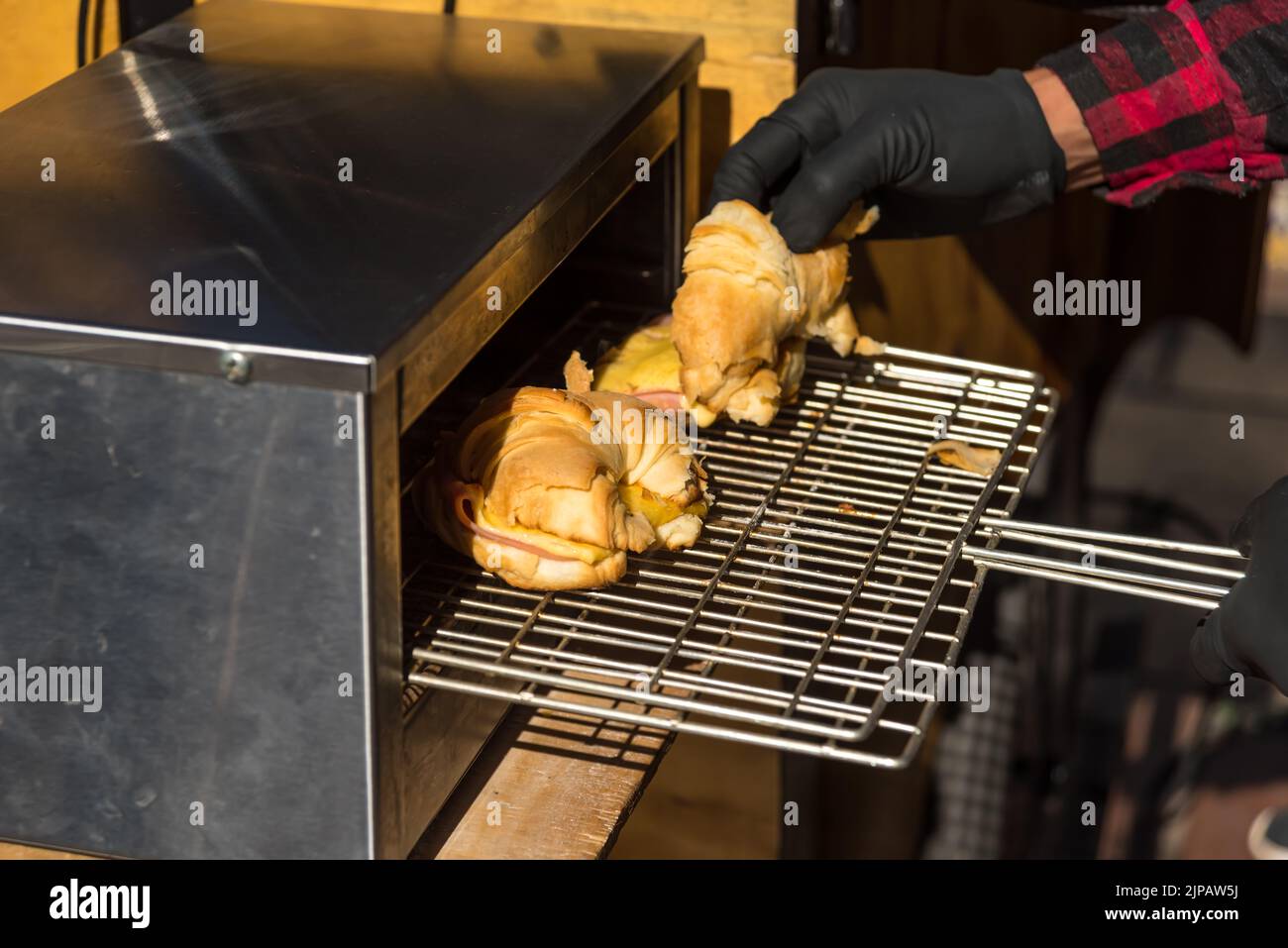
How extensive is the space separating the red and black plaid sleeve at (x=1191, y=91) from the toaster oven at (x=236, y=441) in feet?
2.62

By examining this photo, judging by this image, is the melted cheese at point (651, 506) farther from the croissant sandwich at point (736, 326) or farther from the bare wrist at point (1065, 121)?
the bare wrist at point (1065, 121)

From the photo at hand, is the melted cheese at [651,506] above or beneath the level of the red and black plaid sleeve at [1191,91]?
beneath

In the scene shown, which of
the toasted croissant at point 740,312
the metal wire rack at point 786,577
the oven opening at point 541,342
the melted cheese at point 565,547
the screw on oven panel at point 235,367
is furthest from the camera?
the toasted croissant at point 740,312

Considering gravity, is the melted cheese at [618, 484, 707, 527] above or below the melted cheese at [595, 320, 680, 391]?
below

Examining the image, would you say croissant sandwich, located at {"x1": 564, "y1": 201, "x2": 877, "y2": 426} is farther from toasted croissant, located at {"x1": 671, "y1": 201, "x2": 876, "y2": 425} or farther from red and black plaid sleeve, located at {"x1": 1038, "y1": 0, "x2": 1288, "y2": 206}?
red and black plaid sleeve, located at {"x1": 1038, "y1": 0, "x2": 1288, "y2": 206}

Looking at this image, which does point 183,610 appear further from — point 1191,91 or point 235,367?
point 1191,91

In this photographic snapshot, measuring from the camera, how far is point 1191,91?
81.6 inches

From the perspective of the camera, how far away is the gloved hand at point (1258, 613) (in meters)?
1.49

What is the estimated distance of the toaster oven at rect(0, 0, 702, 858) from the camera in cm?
128

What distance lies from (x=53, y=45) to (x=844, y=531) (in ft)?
4.59

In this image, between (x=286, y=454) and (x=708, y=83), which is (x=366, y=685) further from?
(x=708, y=83)

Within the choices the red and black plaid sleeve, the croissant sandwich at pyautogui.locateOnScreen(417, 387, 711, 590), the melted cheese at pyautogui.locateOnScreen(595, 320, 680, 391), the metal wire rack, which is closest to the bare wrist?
the red and black plaid sleeve

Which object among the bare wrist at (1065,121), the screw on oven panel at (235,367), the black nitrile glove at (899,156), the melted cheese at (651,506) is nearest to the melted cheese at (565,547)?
→ the melted cheese at (651,506)

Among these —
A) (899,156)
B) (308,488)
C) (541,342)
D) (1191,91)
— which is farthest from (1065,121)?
(308,488)
